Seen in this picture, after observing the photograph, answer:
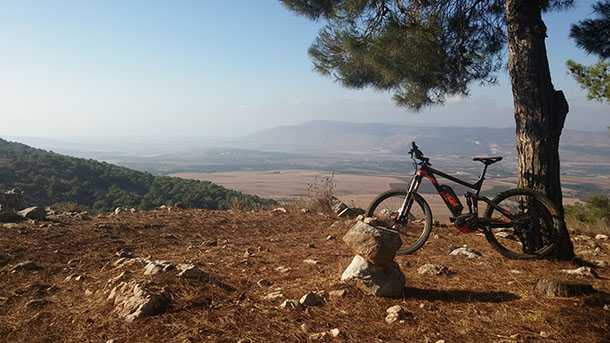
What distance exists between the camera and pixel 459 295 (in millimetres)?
3512

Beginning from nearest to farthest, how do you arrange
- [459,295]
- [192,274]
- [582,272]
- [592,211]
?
1. [459,295]
2. [192,274]
3. [582,272]
4. [592,211]

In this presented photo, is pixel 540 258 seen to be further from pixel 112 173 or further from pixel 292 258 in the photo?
pixel 112 173

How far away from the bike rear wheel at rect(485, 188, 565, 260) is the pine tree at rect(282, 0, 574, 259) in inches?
6.5

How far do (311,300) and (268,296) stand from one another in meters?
0.42

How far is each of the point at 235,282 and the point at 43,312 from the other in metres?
1.67

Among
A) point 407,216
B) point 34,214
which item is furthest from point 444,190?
point 34,214

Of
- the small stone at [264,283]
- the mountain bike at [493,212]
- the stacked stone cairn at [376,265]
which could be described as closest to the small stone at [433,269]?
the stacked stone cairn at [376,265]

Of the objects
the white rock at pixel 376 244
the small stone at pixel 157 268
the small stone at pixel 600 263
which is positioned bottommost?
the small stone at pixel 600 263

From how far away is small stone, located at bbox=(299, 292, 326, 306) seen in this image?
326 cm

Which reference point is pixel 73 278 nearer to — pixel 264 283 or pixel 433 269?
pixel 264 283

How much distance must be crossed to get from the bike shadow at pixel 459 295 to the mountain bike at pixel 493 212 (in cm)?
150

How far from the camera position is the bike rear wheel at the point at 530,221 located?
15.6 ft

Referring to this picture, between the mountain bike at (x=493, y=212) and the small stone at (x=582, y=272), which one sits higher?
the mountain bike at (x=493, y=212)

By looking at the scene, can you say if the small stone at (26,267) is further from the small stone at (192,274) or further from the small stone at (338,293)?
the small stone at (338,293)
